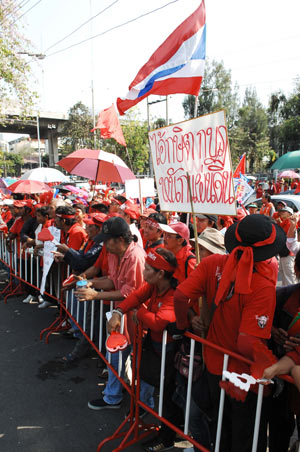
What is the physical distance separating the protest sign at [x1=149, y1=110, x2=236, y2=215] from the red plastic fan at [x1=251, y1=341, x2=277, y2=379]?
3.81 ft

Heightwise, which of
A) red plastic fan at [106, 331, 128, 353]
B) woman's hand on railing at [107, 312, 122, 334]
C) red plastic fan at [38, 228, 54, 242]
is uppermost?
red plastic fan at [38, 228, 54, 242]

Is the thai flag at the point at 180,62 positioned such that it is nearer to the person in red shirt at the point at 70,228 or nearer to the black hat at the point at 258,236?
the person in red shirt at the point at 70,228

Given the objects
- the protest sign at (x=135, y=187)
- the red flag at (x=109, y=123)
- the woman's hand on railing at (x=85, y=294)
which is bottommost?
the woman's hand on railing at (x=85, y=294)

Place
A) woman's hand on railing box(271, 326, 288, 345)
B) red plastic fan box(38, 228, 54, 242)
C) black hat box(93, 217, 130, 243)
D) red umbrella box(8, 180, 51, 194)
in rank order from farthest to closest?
red umbrella box(8, 180, 51, 194), red plastic fan box(38, 228, 54, 242), black hat box(93, 217, 130, 243), woman's hand on railing box(271, 326, 288, 345)

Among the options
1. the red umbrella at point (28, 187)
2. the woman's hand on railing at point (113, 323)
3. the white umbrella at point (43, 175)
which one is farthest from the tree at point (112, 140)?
the woman's hand on railing at point (113, 323)

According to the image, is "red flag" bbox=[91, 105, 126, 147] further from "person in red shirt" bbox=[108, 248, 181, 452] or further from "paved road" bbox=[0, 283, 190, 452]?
"person in red shirt" bbox=[108, 248, 181, 452]

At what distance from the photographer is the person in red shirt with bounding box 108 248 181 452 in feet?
8.70

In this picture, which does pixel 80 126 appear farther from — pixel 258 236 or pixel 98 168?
pixel 258 236

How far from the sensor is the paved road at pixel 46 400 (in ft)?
9.82

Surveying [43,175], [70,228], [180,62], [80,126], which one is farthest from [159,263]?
[80,126]

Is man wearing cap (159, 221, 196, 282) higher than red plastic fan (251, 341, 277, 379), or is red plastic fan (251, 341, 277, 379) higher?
man wearing cap (159, 221, 196, 282)

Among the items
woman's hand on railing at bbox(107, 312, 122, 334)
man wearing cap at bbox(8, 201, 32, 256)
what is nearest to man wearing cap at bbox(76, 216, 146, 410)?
woman's hand on railing at bbox(107, 312, 122, 334)

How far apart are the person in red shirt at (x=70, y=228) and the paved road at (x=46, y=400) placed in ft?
4.56

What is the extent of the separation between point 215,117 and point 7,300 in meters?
5.52
